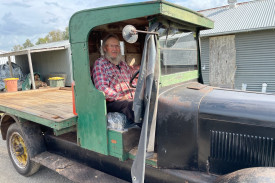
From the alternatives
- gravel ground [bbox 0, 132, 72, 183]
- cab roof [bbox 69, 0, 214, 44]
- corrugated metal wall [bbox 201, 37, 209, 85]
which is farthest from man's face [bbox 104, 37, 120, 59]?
corrugated metal wall [bbox 201, 37, 209, 85]

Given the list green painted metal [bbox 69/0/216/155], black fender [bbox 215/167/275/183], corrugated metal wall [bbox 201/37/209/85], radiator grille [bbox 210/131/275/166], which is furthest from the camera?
corrugated metal wall [bbox 201/37/209/85]

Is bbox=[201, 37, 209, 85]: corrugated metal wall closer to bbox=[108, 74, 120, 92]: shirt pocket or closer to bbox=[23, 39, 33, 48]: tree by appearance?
bbox=[108, 74, 120, 92]: shirt pocket

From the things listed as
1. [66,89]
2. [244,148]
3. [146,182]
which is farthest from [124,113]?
[66,89]

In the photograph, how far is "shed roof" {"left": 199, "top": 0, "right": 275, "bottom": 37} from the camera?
939cm

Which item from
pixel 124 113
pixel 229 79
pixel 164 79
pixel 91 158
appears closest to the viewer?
pixel 164 79

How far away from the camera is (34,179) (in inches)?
142

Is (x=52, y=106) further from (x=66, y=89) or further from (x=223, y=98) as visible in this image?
(x=223, y=98)

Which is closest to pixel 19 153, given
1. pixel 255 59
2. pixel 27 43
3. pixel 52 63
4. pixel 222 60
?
pixel 222 60

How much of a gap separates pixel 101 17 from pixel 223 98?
4.96 ft

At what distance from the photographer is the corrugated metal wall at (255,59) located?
9.46m

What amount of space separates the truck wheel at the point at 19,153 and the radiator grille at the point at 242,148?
2.86 m

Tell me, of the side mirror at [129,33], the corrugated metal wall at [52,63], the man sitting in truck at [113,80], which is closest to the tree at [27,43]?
the corrugated metal wall at [52,63]

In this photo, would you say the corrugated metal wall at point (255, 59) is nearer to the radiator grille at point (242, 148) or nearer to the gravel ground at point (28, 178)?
the radiator grille at point (242, 148)

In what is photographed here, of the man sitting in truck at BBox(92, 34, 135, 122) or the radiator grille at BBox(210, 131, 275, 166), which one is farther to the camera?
the man sitting in truck at BBox(92, 34, 135, 122)
